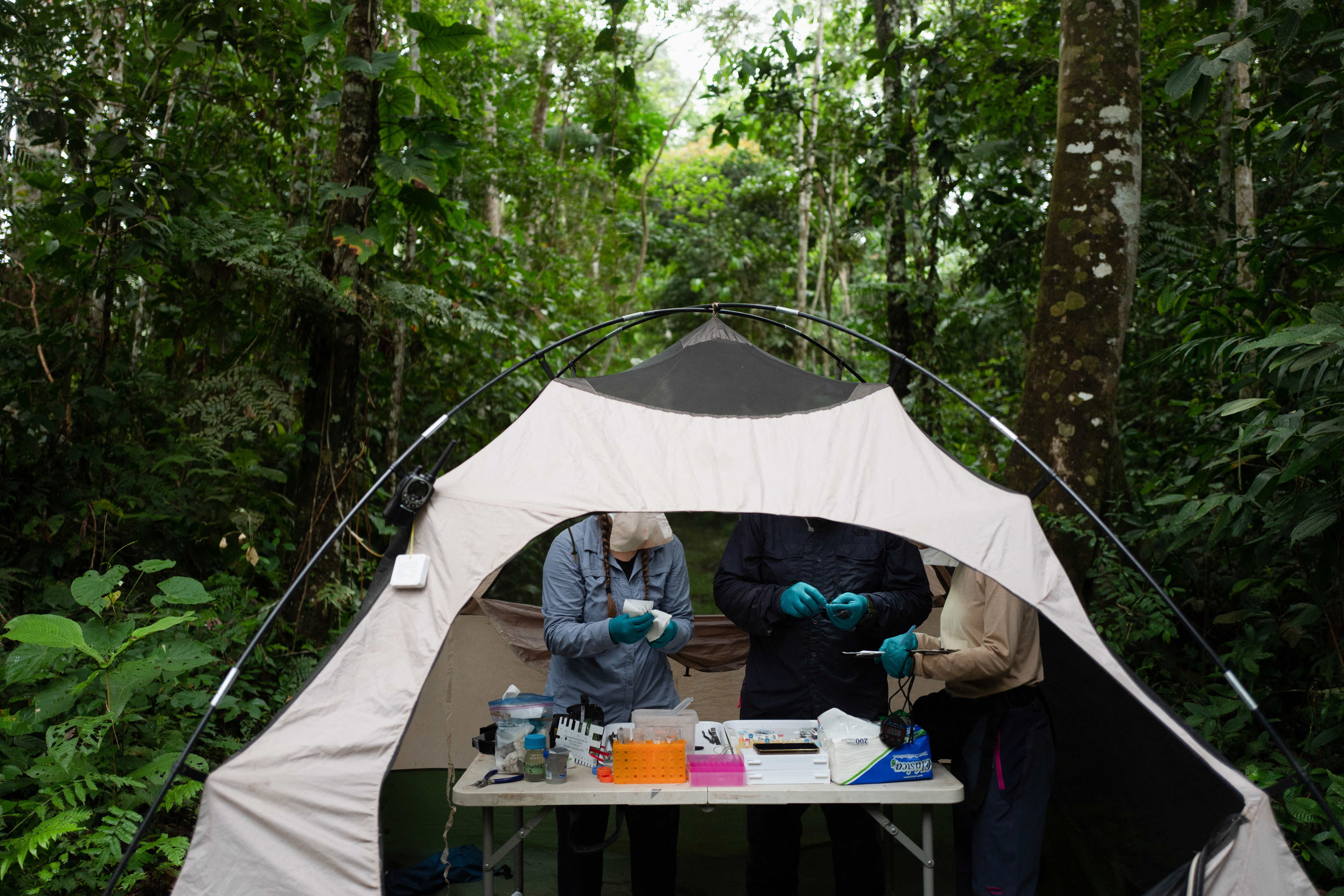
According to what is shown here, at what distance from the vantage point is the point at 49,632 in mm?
2611

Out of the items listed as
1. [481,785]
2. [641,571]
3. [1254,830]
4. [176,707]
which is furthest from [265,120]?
[1254,830]

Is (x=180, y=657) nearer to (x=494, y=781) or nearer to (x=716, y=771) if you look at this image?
(x=494, y=781)

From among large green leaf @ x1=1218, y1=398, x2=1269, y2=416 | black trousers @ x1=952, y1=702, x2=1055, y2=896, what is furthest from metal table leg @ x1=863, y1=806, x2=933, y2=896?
large green leaf @ x1=1218, y1=398, x2=1269, y2=416

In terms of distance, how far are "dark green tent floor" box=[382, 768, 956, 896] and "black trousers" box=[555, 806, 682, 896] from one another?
48 cm

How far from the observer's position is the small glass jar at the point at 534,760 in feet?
7.73

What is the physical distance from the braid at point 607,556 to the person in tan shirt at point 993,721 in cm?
86

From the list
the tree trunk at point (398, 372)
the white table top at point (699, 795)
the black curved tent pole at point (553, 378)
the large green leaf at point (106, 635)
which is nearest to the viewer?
the black curved tent pole at point (553, 378)

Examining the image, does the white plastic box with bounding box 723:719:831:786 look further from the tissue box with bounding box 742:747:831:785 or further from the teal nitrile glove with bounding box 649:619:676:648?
the teal nitrile glove with bounding box 649:619:676:648

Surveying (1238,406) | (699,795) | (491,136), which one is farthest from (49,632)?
(491,136)

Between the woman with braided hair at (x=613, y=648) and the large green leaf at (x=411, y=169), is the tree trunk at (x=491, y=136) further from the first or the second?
the woman with braided hair at (x=613, y=648)

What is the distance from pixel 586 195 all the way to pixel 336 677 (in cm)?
907

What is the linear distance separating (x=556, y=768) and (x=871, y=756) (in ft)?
2.79

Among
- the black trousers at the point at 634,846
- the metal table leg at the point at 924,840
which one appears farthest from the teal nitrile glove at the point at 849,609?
the black trousers at the point at 634,846

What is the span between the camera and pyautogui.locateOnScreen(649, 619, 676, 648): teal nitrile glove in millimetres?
2609
